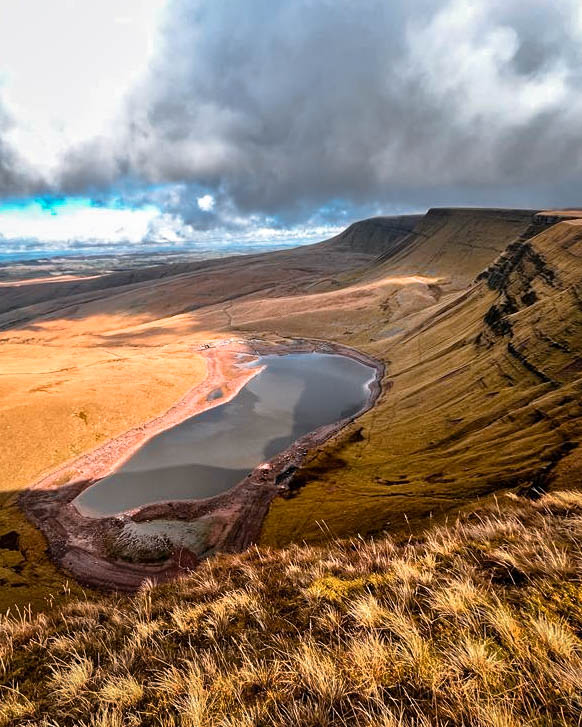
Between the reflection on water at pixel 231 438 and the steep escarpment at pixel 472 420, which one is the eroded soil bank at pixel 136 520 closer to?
the reflection on water at pixel 231 438

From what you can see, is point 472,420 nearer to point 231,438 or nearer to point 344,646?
point 231,438

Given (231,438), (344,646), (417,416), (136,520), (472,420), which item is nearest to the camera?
(344,646)

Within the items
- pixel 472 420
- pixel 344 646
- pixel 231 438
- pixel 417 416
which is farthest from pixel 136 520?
pixel 472 420

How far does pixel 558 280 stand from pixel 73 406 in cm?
12291

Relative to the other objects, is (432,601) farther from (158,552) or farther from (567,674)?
(158,552)

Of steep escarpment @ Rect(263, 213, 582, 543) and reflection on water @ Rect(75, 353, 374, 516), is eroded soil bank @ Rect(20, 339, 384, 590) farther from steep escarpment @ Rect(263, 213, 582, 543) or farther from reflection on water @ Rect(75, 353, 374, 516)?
steep escarpment @ Rect(263, 213, 582, 543)

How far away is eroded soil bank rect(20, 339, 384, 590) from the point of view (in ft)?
147

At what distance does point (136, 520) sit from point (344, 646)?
5537 centimetres

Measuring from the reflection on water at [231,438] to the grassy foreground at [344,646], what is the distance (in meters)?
53.2

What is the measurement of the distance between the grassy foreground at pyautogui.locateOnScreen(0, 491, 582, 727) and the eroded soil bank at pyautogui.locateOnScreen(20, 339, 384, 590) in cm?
3829

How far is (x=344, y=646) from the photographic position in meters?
6.53

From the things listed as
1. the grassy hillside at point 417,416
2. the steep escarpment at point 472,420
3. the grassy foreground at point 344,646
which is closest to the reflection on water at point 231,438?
the grassy hillside at point 417,416

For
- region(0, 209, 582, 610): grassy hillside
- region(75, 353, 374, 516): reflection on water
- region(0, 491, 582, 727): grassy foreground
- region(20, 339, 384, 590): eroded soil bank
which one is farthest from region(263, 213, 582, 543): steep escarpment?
region(0, 491, 582, 727): grassy foreground

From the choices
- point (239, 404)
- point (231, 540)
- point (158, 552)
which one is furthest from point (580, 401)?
point (239, 404)
